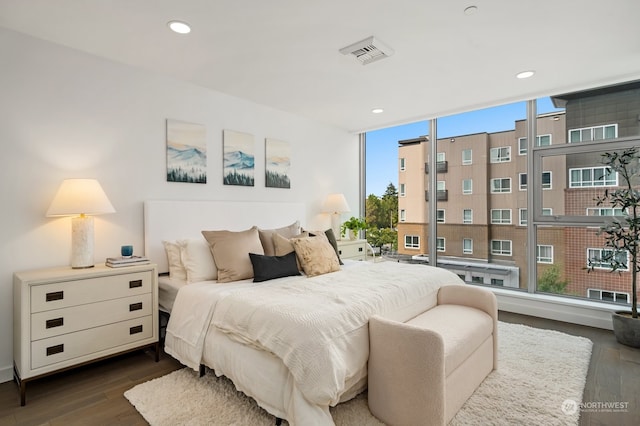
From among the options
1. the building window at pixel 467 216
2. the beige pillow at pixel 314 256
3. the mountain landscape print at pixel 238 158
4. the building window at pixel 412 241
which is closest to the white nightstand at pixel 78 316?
the beige pillow at pixel 314 256

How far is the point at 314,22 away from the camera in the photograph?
2.33m

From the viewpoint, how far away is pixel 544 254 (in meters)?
4.00

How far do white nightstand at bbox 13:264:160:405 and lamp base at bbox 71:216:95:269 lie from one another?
0.31 ft

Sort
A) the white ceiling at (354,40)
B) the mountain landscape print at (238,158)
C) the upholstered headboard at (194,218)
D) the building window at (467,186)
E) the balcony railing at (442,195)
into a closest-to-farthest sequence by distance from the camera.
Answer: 1. the white ceiling at (354,40)
2. the upholstered headboard at (194,218)
3. the mountain landscape print at (238,158)
4. the building window at (467,186)
5. the balcony railing at (442,195)

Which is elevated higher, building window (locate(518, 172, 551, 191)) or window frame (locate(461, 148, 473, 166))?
window frame (locate(461, 148, 473, 166))

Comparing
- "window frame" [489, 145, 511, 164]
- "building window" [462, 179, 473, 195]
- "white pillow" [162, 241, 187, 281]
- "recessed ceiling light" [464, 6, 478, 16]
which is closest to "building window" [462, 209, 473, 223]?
"building window" [462, 179, 473, 195]

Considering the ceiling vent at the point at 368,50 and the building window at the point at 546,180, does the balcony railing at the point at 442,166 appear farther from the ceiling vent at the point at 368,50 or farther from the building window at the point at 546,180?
the ceiling vent at the point at 368,50

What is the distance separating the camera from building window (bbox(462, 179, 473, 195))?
449cm

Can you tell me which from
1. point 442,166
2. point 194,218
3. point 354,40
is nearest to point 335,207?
point 442,166

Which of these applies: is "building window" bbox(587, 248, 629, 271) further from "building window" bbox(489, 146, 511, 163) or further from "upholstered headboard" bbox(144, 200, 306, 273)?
"upholstered headboard" bbox(144, 200, 306, 273)

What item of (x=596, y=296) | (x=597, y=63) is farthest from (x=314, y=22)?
(x=596, y=296)

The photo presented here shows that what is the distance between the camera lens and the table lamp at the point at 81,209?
2.45 m

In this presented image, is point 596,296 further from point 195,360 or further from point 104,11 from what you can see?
point 104,11

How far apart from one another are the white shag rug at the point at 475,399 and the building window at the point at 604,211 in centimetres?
168
